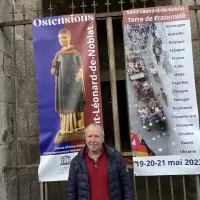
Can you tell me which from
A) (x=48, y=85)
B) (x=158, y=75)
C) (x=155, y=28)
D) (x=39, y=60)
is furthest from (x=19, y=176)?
(x=155, y=28)

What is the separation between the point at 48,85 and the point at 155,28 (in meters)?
1.45

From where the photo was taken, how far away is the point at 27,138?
3277mm

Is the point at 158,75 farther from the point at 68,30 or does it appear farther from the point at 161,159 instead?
the point at 68,30

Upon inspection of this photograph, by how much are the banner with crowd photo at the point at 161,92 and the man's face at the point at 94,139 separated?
0.89 metres

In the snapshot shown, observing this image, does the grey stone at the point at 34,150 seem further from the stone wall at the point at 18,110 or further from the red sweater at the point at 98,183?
the red sweater at the point at 98,183

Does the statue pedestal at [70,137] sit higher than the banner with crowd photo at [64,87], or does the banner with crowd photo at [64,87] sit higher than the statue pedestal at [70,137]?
the banner with crowd photo at [64,87]

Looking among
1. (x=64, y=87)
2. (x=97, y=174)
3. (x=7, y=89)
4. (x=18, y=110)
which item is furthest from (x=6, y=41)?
(x=97, y=174)

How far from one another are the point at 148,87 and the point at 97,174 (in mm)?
1310

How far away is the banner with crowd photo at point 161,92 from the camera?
287 cm

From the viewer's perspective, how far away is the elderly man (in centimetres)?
208

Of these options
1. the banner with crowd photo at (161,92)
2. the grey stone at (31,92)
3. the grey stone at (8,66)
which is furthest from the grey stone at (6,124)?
the banner with crowd photo at (161,92)

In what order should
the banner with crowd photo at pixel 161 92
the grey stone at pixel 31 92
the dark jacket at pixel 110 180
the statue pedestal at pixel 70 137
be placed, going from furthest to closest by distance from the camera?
the grey stone at pixel 31 92 < the statue pedestal at pixel 70 137 < the banner with crowd photo at pixel 161 92 < the dark jacket at pixel 110 180

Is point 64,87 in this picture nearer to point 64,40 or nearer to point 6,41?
point 64,40

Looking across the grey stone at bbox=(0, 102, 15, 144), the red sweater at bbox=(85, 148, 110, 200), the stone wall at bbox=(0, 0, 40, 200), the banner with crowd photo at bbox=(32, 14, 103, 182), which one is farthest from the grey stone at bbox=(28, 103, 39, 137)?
the red sweater at bbox=(85, 148, 110, 200)
